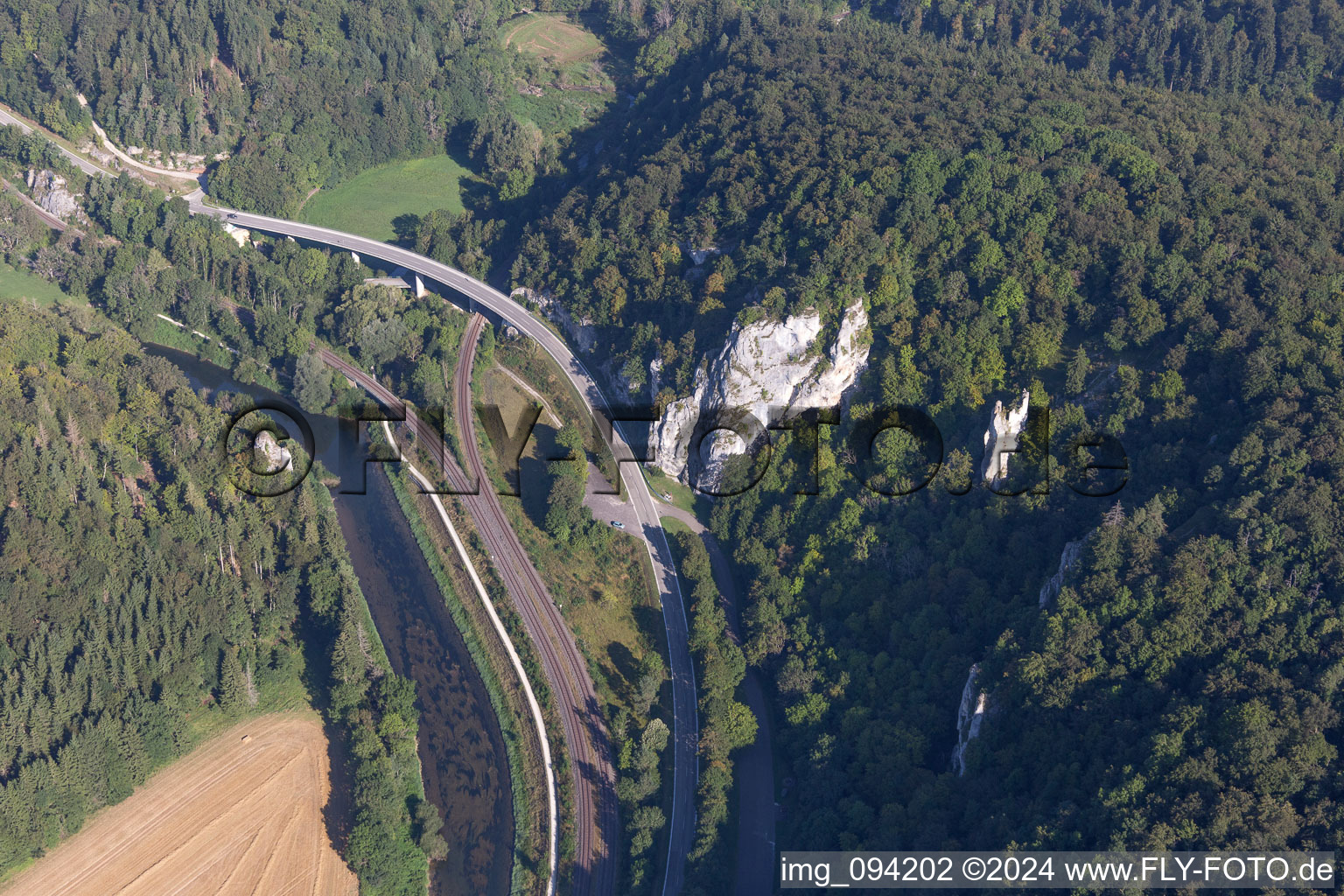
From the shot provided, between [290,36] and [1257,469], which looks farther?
[290,36]

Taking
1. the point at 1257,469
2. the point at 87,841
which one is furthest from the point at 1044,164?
the point at 87,841

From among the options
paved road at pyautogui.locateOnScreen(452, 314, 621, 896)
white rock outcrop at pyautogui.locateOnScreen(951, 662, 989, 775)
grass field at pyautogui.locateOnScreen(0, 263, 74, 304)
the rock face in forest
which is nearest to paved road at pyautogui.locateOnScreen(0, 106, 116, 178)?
grass field at pyautogui.locateOnScreen(0, 263, 74, 304)

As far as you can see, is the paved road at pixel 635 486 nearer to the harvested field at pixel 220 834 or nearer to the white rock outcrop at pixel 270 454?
the harvested field at pixel 220 834

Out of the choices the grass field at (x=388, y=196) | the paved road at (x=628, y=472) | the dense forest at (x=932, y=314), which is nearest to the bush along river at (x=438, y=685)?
the dense forest at (x=932, y=314)

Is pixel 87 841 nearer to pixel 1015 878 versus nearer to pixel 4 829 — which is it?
pixel 4 829

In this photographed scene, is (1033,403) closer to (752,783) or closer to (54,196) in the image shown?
(752,783)

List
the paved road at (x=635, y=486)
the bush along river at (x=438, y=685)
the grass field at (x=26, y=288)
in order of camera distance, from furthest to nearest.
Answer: the grass field at (x=26, y=288)
the bush along river at (x=438, y=685)
the paved road at (x=635, y=486)
